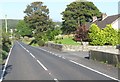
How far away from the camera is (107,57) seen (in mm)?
25656

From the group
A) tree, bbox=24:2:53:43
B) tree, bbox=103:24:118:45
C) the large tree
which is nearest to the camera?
tree, bbox=103:24:118:45

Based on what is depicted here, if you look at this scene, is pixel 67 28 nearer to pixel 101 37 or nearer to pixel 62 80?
pixel 101 37

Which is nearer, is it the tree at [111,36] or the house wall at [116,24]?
the tree at [111,36]

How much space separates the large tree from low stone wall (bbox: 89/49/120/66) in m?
60.8

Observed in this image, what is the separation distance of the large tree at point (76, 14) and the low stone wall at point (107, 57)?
60.8 m

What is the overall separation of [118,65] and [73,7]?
7234cm

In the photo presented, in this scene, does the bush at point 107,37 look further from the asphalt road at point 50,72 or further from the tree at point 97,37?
the asphalt road at point 50,72

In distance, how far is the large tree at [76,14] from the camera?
9169 centimetres

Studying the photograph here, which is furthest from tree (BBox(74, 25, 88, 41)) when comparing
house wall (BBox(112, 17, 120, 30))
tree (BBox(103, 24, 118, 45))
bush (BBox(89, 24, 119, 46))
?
tree (BBox(103, 24, 118, 45))

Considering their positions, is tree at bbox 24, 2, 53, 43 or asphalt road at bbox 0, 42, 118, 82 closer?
asphalt road at bbox 0, 42, 118, 82

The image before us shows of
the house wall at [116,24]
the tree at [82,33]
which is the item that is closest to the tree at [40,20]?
the tree at [82,33]

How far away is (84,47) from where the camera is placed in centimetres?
4950

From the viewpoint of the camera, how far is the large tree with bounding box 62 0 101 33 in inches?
3610

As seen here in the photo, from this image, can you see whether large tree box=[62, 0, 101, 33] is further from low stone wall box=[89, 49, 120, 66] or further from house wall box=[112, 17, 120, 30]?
low stone wall box=[89, 49, 120, 66]
